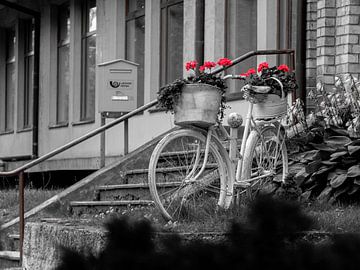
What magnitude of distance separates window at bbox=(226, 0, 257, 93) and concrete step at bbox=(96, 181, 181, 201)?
2.66 meters

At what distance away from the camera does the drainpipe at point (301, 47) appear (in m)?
11.8

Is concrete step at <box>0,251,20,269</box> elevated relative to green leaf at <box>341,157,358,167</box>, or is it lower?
lower

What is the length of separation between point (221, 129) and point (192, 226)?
4.96 feet

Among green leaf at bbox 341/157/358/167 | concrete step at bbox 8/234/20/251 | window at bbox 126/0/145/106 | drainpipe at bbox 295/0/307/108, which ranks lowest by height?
concrete step at bbox 8/234/20/251

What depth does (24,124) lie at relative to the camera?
22.3 meters

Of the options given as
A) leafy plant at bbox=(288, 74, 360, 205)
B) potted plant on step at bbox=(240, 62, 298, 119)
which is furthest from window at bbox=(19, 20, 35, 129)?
potted plant on step at bbox=(240, 62, 298, 119)

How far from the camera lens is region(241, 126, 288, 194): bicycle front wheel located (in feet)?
28.4

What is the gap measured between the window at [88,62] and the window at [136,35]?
4.79 ft

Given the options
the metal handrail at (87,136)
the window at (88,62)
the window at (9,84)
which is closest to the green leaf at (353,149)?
the metal handrail at (87,136)

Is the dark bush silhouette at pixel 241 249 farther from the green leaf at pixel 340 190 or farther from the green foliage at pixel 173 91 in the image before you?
the green leaf at pixel 340 190

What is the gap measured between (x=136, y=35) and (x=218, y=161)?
8.89 metres

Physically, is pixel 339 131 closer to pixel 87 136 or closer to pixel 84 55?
pixel 87 136

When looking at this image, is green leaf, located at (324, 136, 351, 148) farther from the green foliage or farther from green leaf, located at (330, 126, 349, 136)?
the green foliage

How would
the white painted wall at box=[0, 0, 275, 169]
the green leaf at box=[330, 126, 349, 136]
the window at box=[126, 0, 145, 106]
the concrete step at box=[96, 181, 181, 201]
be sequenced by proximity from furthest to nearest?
the window at box=[126, 0, 145, 106], the white painted wall at box=[0, 0, 275, 169], the concrete step at box=[96, 181, 181, 201], the green leaf at box=[330, 126, 349, 136]
